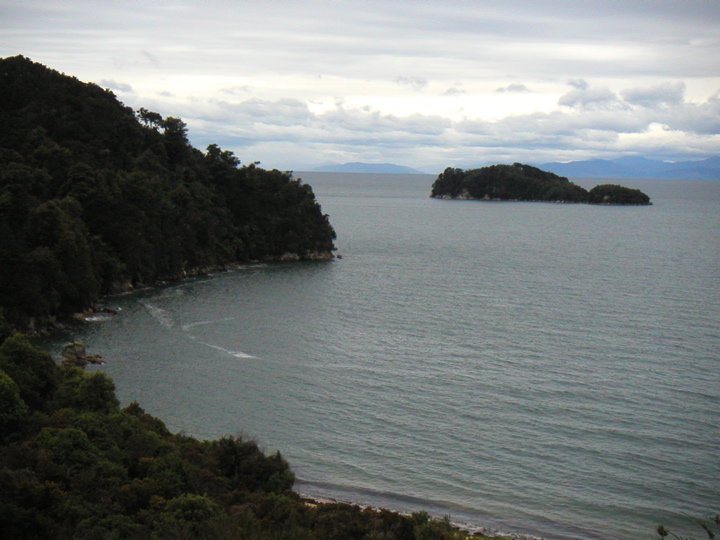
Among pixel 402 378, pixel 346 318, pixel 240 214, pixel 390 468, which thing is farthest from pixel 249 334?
pixel 240 214

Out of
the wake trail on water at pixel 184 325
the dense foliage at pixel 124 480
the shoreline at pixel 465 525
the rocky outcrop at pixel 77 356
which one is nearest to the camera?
the dense foliage at pixel 124 480

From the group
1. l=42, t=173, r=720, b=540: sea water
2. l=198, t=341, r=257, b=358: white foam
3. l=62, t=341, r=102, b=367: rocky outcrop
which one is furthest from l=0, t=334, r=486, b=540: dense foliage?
l=198, t=341, r=257, b=358: white foam

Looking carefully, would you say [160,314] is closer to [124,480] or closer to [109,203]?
[109,203]

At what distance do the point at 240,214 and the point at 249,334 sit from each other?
5058 cm

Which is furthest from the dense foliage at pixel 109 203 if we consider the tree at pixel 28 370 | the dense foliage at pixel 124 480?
the dense foliage at pixel 124 480

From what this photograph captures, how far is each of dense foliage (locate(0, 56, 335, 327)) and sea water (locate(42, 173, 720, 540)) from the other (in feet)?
14.3

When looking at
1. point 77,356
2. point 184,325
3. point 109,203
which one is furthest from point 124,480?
point 109,203

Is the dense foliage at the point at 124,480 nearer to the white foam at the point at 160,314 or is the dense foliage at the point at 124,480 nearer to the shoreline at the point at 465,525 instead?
the shoreline at the point at 465,525

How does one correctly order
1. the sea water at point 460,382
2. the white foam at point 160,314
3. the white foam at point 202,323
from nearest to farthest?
the sea water at point 460,382
the white foam at point 202,323
the white foam at point 160,314

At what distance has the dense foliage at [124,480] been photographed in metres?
20.0

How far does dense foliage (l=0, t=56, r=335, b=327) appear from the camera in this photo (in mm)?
61028

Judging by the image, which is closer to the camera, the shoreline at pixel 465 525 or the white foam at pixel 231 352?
the shoreline at pixel 465 525

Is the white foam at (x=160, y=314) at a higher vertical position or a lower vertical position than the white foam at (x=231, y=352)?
higher

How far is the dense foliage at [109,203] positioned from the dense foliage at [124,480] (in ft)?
82.1
